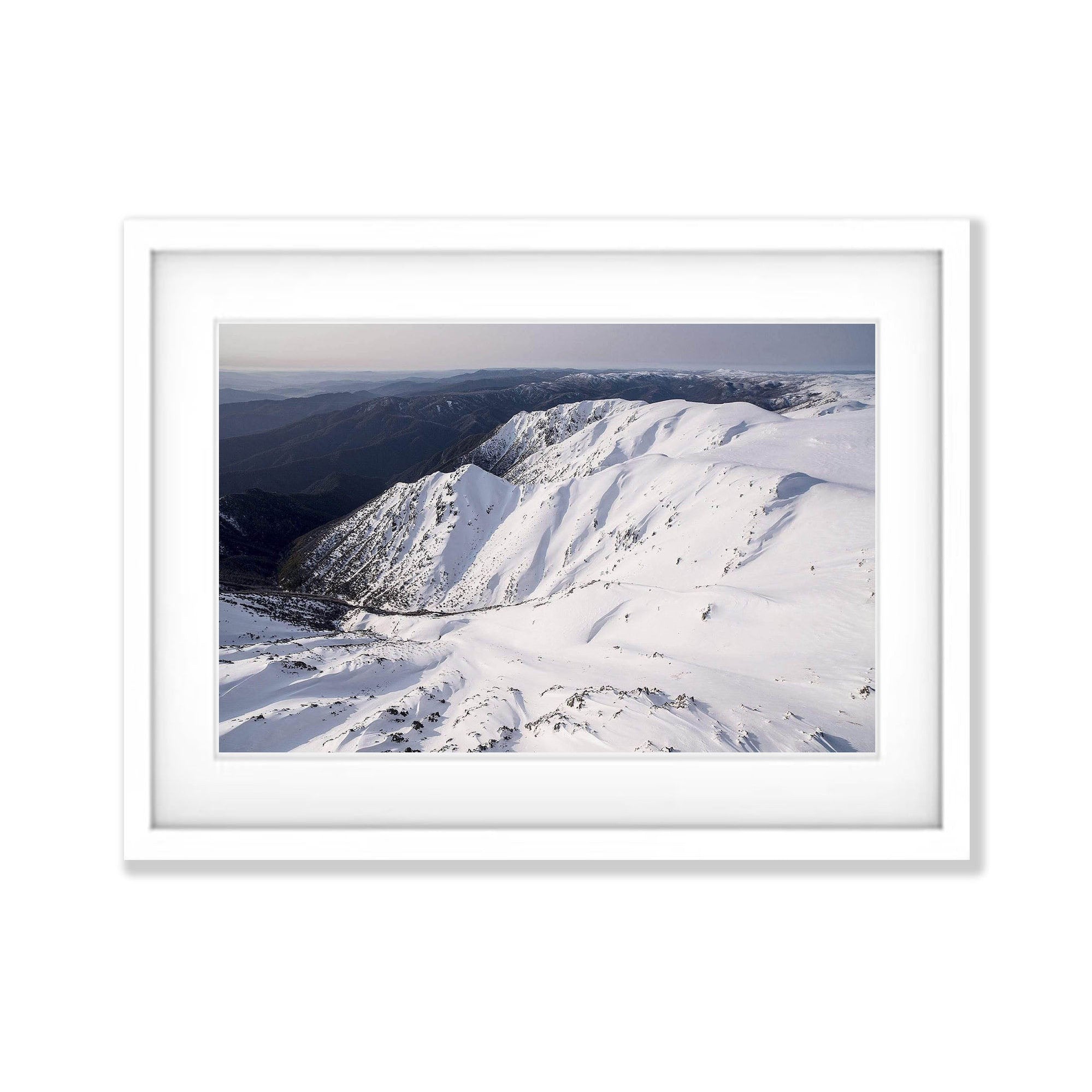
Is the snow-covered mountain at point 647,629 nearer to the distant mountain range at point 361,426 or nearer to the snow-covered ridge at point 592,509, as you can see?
the snow-covered ridge at point 592,509

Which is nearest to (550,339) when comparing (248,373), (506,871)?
(248,373)

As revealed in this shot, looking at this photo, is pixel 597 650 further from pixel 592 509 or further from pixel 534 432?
pixel 534 432

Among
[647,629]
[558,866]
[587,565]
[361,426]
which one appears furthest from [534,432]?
[558,866]

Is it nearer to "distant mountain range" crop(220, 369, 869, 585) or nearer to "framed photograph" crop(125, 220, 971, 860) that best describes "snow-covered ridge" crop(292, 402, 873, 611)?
"distant mountain range" crop(220, 369, 869, 585)

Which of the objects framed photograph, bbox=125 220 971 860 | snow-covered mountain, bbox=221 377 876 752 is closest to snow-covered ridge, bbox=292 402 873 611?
snow-covered mountain, bbox=221 377 876 752

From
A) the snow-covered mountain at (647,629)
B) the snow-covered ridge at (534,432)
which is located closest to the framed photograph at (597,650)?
the snow-covered mountain at (647,629)
